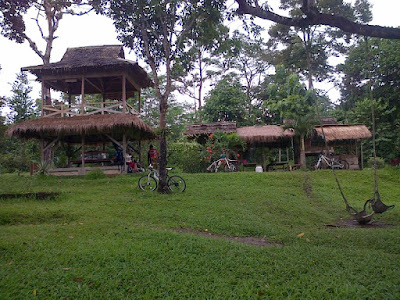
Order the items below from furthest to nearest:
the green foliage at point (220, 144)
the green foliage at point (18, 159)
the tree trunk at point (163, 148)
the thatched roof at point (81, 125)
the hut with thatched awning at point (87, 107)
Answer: the green foliage at point (18, 159) < the green foliage at point (220, 144) < the hut with thatched awning at point (87, 107) < the thatched roof at point (81, 125) < the tree trunk at point (163, 148)

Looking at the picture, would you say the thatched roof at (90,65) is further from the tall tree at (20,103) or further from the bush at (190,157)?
the tall tree at (20,103)

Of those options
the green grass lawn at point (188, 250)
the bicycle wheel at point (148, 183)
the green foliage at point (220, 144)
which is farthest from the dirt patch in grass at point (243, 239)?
the green foliage at point (220, 144)

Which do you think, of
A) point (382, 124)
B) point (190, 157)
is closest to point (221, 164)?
point (190, 157)

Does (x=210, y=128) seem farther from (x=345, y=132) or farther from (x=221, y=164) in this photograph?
(x=345, y=132)

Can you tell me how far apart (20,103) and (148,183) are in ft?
64.1

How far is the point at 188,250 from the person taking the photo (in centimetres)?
485

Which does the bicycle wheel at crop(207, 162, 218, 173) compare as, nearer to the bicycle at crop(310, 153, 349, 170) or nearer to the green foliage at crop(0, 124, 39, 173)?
the bicycle at crop(310, 153, 349, 170)

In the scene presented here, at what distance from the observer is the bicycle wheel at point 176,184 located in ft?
34.2

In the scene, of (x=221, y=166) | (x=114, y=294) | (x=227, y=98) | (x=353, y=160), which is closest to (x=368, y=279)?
(x=114, y=294)

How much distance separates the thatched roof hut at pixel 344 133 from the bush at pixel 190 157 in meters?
5.79

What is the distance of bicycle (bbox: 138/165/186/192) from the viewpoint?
10473 mm

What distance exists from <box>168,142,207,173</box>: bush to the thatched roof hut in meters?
5.79

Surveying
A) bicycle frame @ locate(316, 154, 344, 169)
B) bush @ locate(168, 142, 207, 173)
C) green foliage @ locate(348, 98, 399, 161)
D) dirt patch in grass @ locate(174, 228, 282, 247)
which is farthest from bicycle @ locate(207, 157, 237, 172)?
green foliage @ locate(348, 98, 399, 161)

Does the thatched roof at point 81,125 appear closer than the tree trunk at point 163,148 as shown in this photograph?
No
